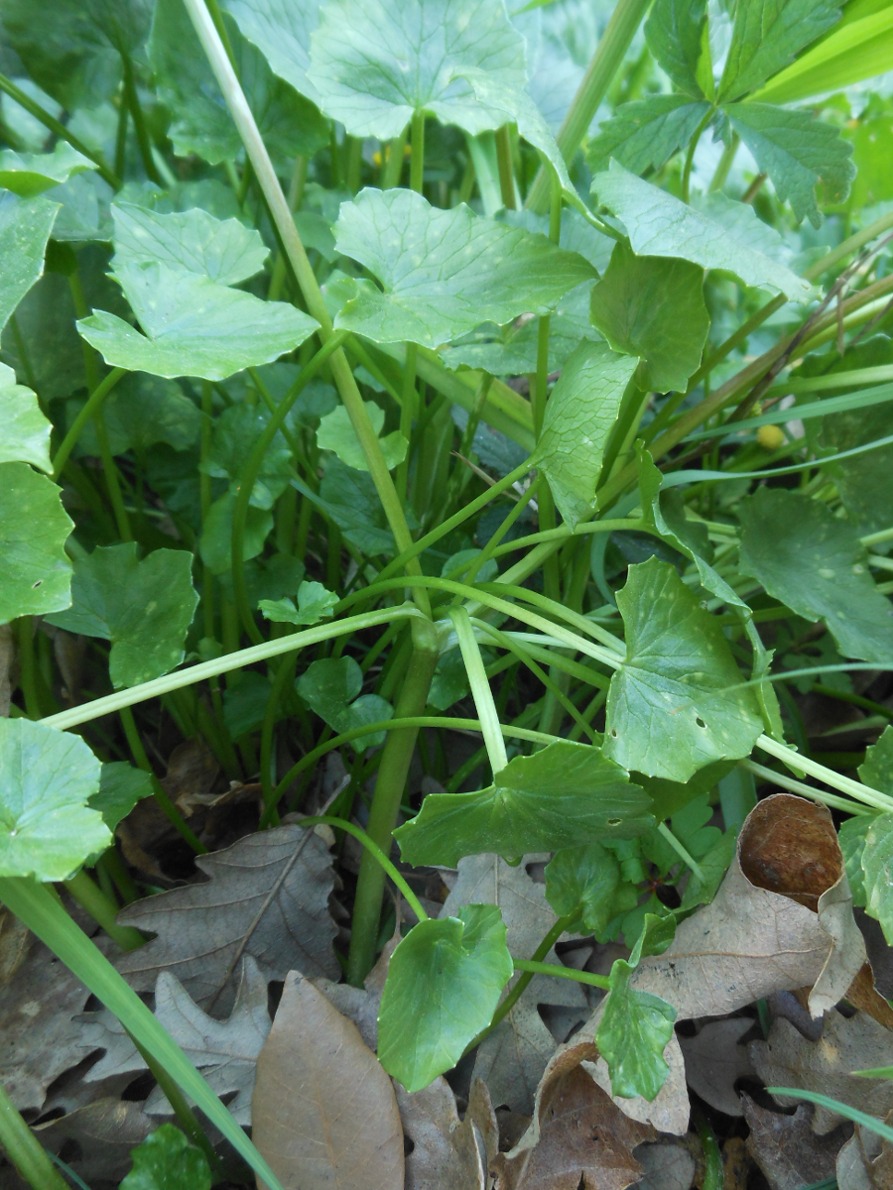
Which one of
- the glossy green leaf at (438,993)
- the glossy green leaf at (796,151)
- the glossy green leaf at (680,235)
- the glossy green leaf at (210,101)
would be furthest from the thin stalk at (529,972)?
the glossy green leaf at (210,101)

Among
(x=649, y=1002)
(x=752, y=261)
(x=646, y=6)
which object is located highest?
(x=646, y=6)

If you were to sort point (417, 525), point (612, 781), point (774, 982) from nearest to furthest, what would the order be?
point (612, 781) → point (774, 982) → point (417, 525)

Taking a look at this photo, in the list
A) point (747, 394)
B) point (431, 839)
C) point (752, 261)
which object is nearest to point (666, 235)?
point (752, 261)

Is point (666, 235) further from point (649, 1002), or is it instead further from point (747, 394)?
point (649, 1002)

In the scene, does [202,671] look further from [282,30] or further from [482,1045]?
[282,30]

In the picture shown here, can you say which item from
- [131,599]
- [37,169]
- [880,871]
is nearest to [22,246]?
[37,169]

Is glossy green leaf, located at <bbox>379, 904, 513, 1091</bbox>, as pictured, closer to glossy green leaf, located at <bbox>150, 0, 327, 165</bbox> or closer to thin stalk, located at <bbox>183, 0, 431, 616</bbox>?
thin stalk, located at <bbox>183, 0, 431, 616</bbox>

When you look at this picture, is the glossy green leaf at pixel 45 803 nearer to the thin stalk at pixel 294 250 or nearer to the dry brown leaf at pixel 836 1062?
the thin stalk at pixel 294 250

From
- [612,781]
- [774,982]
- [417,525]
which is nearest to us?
[612,781]
